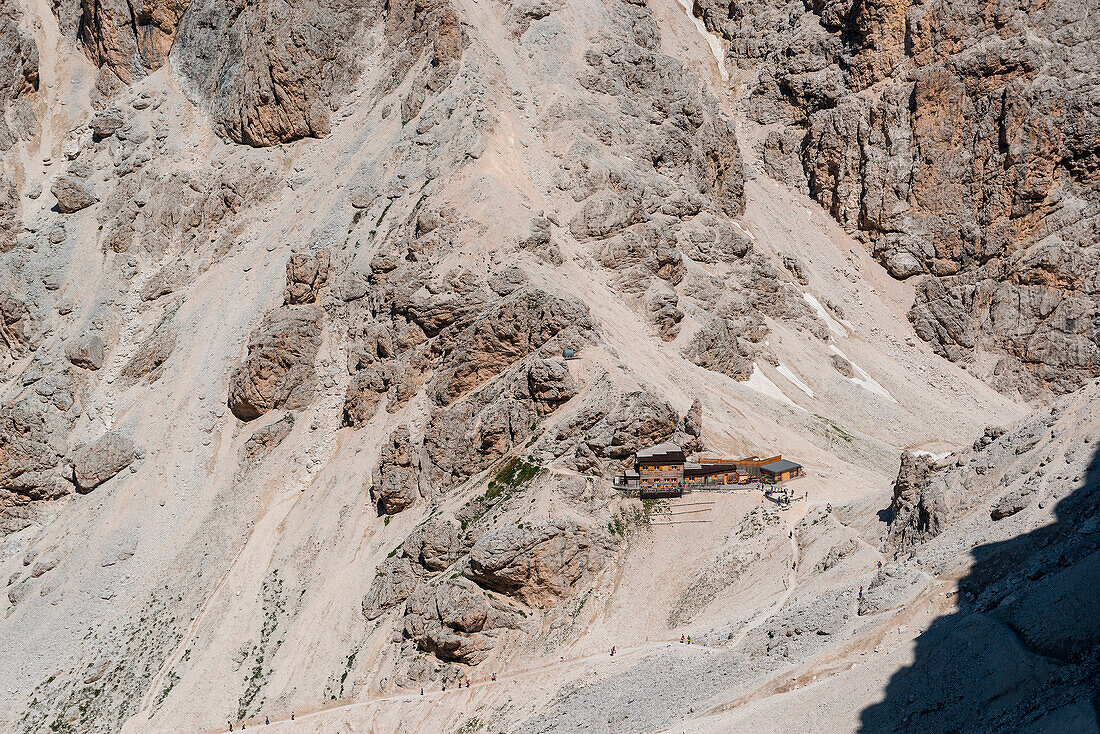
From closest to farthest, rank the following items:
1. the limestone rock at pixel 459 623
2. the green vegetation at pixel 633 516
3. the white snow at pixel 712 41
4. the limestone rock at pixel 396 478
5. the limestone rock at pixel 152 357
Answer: the limestone rock at pixel 459 623, the green vegetation at pixel 633 516, the limestone rock at pixel 396 478, the limestone rock at pixel 152 357, the white snow at pixel 712 41

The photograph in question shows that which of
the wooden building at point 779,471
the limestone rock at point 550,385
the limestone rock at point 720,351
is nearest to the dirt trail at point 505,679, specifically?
the wooden building at point 779,471

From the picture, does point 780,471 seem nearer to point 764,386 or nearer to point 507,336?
point 764,386

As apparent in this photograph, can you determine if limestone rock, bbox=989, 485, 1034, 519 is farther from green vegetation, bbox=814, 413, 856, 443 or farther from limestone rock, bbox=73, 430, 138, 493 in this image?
limestone rock, bbox=73, 430, 138, 493

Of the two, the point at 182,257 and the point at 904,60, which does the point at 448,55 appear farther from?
the point at 904,60

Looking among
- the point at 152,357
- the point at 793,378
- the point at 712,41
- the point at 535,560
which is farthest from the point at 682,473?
the point at 712,41

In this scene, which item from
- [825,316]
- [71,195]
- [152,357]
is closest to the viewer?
[152,357]

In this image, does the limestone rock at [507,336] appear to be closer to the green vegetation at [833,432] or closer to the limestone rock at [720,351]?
the limestone rock at [720,351]

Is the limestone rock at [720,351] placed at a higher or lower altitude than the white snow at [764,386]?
higher
